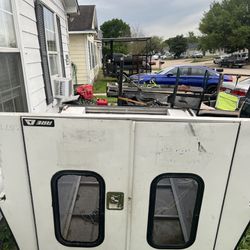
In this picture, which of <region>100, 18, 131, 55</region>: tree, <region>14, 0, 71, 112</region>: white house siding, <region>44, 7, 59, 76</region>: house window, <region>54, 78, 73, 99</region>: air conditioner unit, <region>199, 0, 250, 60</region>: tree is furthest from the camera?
<region>100, 18, 131, 55</region>: tree

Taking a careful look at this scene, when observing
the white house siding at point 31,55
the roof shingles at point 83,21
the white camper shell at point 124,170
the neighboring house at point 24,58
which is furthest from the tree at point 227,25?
the white camper shell at point 124,170

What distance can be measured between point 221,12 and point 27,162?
36.4m

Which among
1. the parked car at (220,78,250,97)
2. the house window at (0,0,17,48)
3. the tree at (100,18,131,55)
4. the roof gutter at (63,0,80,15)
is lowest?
the parked car at (220,78,250,97)

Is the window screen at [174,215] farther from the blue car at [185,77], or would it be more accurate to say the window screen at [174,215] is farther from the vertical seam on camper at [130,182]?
the blue car at [185,77]

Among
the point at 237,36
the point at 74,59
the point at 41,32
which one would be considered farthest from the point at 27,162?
the point at 237,36

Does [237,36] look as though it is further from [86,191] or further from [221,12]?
[86,191]

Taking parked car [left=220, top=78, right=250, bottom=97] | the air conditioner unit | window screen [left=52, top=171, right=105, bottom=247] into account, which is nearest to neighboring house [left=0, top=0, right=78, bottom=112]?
the air conditioner unit

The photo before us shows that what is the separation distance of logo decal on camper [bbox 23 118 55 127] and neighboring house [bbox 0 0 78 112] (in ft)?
5.48

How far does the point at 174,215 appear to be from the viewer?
2.38 metres

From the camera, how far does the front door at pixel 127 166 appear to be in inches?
56.2

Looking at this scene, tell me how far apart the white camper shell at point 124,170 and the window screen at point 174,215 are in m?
0.03

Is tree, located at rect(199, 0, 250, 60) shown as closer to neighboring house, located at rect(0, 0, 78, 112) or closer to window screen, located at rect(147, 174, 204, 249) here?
neighboring house, located at rect(0, 0, 78, 112)

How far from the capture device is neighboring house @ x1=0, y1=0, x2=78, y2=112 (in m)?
2.98

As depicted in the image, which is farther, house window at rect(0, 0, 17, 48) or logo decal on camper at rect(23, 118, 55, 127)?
house window at rect(0, 0, 17, 48)
